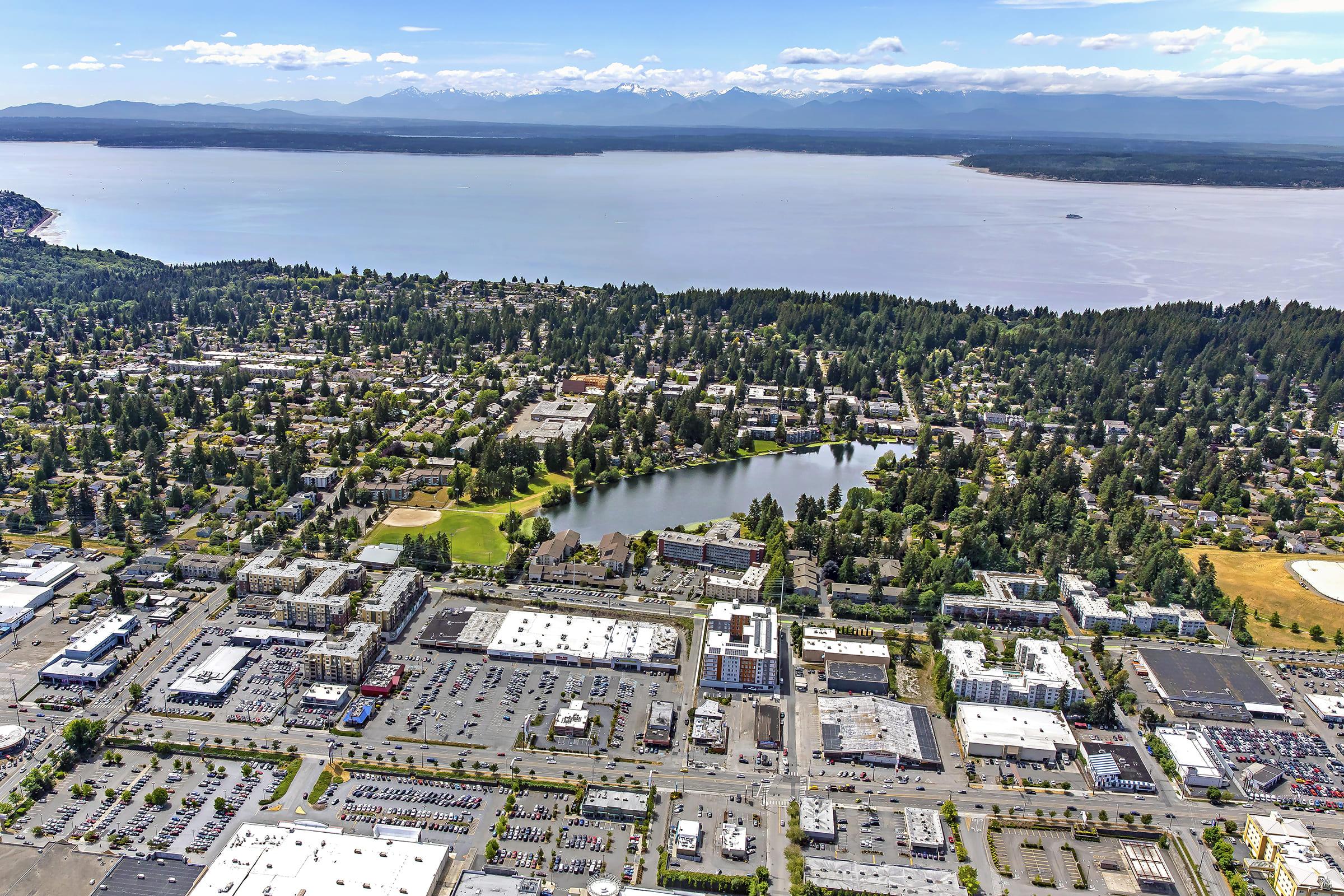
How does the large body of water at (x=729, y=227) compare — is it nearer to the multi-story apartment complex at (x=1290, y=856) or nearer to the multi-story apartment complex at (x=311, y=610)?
the multi-story apartment complex at (x=311, y=610)

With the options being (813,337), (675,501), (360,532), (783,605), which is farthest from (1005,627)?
(813,337)

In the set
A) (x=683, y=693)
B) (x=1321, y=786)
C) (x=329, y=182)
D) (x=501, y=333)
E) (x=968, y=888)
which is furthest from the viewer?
(x=329, y=182)

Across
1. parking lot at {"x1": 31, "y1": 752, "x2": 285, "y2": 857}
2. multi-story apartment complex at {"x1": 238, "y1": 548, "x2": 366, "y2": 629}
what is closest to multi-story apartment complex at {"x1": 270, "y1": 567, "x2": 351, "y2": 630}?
multi-story apartment complex at {"x1": 238, "y1": 548, "x2": 366, "y2": 629}

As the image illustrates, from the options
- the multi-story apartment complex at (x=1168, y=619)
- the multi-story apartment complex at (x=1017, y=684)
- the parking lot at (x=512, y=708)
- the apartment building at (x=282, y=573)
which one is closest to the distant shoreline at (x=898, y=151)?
the multi-story apartment complex at (x=1168, y=619)

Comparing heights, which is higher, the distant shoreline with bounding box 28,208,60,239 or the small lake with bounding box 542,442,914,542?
the distant shoreline with bounding box 28,208,60,239

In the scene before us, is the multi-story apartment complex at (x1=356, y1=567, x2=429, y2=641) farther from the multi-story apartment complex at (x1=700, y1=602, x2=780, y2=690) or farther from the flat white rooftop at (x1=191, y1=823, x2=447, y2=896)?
the multi-story apartment complex at (x1=700, y1=602, x2=780, y2=690)

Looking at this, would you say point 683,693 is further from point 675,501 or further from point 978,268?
point 978,268
